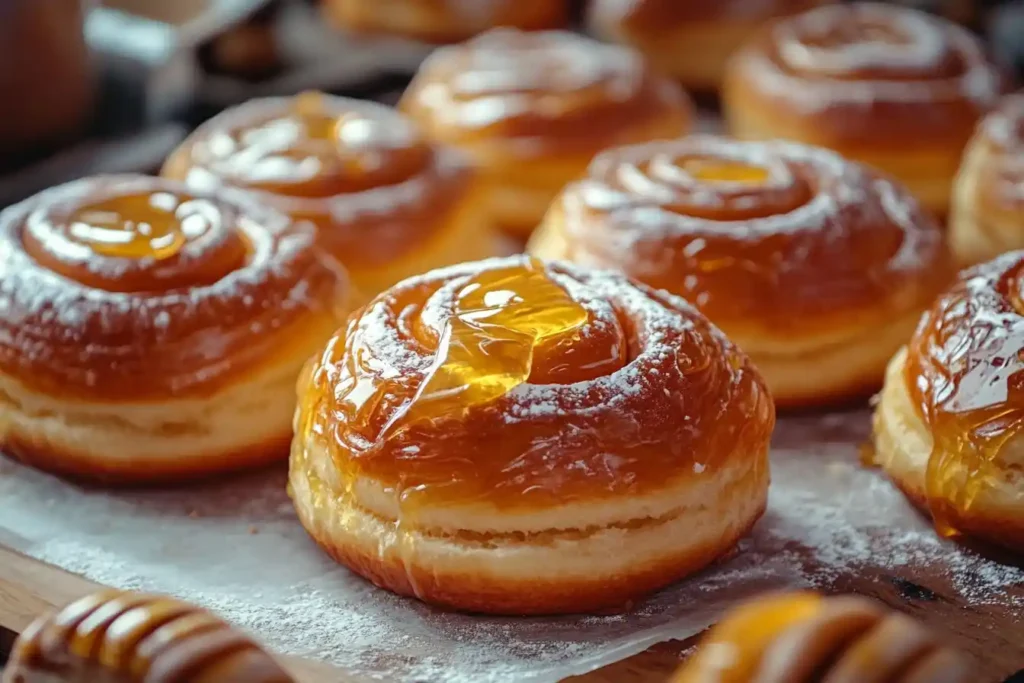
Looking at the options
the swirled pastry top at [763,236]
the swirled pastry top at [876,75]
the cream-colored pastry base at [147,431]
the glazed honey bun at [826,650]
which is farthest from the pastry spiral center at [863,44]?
the glazed honey bun at [826,650]

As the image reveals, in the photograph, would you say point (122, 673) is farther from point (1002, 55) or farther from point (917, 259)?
point (1002, 55)

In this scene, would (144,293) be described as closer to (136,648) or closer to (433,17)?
(136,648)

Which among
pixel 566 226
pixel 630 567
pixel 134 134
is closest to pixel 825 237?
pixel 566 226

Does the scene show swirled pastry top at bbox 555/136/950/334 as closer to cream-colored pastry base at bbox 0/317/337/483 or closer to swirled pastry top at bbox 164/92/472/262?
swirled pastry top at bbox 164/92/472/262

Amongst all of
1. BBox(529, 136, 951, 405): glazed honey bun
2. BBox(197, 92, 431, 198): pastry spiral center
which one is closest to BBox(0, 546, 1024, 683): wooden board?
BBox(529, 136, 951, 405): glazed honey bun

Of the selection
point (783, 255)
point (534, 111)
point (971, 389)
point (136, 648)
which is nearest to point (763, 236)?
point (783, 255)

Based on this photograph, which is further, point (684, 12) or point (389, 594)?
point (684, 12)

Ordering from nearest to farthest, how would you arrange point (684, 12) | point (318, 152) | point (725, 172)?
1. point (725, 172)
2. point (318, 152)
3. point (684, 12)
